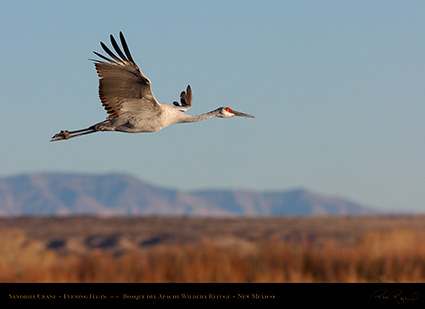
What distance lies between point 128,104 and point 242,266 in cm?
1556

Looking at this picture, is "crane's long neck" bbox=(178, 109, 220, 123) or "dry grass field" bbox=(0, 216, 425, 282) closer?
"crane's long neck" bbox=(178, 109, 220, 123)

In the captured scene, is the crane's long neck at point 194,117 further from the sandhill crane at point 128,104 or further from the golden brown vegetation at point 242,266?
the golden brown vegetation at point 242,266

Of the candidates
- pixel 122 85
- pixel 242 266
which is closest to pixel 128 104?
pixel 122 85

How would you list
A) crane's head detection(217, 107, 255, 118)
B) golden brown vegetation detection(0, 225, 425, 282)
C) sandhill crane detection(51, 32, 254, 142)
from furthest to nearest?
golden brown vegetation detection(0, 225, 425, 282)
crane's head detection(217, 107, 255, 118)
sandhill crane detection(51, 32, 254, 142)

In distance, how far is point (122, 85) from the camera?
31.9 ft

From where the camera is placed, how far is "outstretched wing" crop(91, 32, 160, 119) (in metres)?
9.08

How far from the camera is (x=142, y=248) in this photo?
55.9 metres

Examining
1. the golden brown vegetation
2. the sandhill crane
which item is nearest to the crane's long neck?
the sandhill crane

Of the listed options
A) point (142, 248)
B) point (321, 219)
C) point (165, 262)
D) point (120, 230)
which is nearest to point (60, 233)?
point (120, 230)

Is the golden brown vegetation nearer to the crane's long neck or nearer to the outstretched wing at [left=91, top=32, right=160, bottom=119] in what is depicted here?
the outstretched wing at [left=91, top=32, right=160, bottom=119]

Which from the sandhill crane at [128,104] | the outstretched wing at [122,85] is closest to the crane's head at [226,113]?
the sandhill crane at [128,104]
